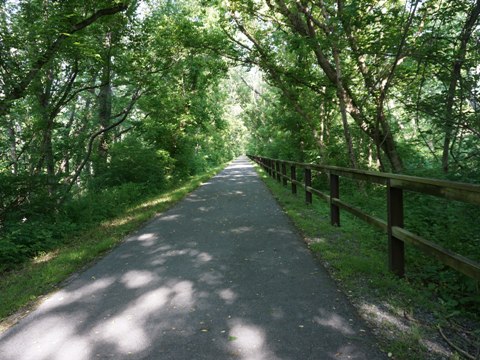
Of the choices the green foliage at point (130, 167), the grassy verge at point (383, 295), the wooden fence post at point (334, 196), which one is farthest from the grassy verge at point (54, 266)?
the green foliage at point (130, 167)

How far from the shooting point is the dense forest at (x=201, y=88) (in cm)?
584

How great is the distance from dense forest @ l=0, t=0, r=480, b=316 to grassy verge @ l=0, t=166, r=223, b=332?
0.54m

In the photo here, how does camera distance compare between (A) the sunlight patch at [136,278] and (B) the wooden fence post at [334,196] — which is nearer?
(A) the sunlight patch at [136,278]

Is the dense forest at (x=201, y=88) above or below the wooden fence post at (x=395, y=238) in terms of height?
above

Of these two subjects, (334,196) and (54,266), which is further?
(334,196)

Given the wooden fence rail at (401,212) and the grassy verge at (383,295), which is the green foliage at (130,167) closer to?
the grassy verge at (383,295)

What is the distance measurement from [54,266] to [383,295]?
432 centimetres

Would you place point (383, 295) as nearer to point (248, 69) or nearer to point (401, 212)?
point (401, 212)

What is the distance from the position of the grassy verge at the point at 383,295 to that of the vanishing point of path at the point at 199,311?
16 centimetres

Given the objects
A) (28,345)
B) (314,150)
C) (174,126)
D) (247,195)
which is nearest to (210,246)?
(28,345)

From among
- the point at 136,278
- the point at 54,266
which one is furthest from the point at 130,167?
the point at 136,278

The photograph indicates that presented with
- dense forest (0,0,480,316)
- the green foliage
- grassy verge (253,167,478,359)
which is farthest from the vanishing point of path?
the green foliage

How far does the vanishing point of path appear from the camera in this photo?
264cm

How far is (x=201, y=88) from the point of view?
20.1m
